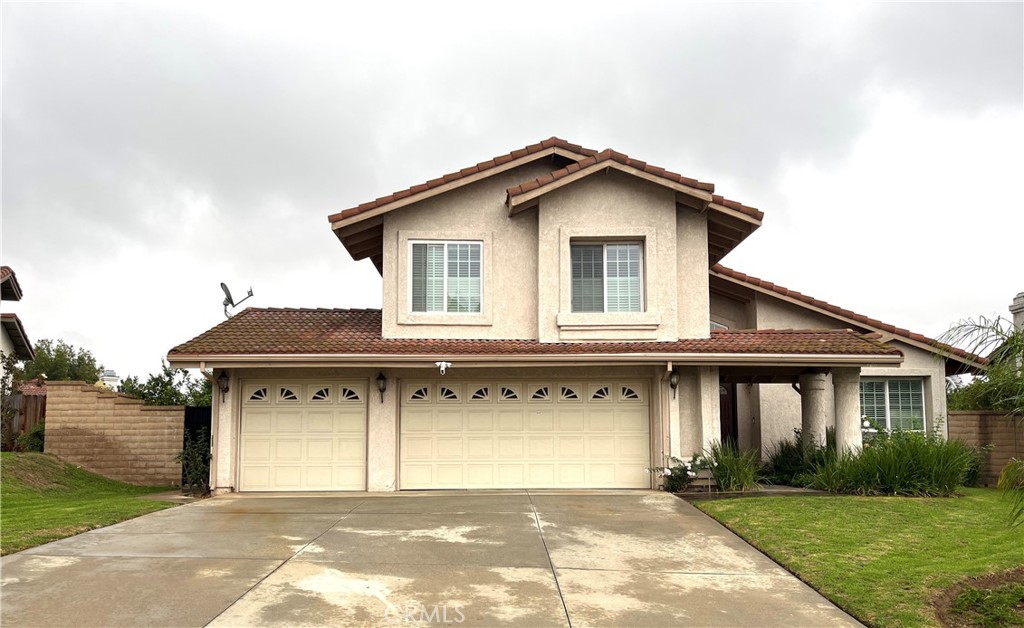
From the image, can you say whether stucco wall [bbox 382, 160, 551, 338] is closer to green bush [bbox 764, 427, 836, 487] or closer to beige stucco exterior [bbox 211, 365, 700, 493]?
beige stucco exterior [bbox 211, 365, 700, 493]

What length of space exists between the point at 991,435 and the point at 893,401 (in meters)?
2.02

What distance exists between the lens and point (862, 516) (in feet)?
34.9

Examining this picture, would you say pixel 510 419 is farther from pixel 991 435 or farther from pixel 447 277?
pixel 991 435

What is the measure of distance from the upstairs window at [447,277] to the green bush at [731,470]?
5.15 m

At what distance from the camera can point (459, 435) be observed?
46.9 ft

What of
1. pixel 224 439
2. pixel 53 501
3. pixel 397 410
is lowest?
pixel 53 501

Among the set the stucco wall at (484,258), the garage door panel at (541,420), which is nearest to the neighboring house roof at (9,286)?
the stucco wall at (484,258)

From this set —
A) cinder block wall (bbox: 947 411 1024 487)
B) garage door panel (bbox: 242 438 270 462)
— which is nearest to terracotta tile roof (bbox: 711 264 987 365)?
cinder block wall (bbox: 947 411 1024 487)

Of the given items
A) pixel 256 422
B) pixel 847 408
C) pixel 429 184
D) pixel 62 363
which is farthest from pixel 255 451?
pixel 62 363

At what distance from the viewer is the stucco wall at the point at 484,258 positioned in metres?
14.5

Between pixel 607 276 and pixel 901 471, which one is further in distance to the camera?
pixel 607 276

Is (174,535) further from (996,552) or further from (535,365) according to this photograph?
(996,552)

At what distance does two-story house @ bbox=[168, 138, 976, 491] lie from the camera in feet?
45.5

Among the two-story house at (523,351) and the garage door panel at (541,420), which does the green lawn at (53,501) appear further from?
the garage door panel at (541,420)
